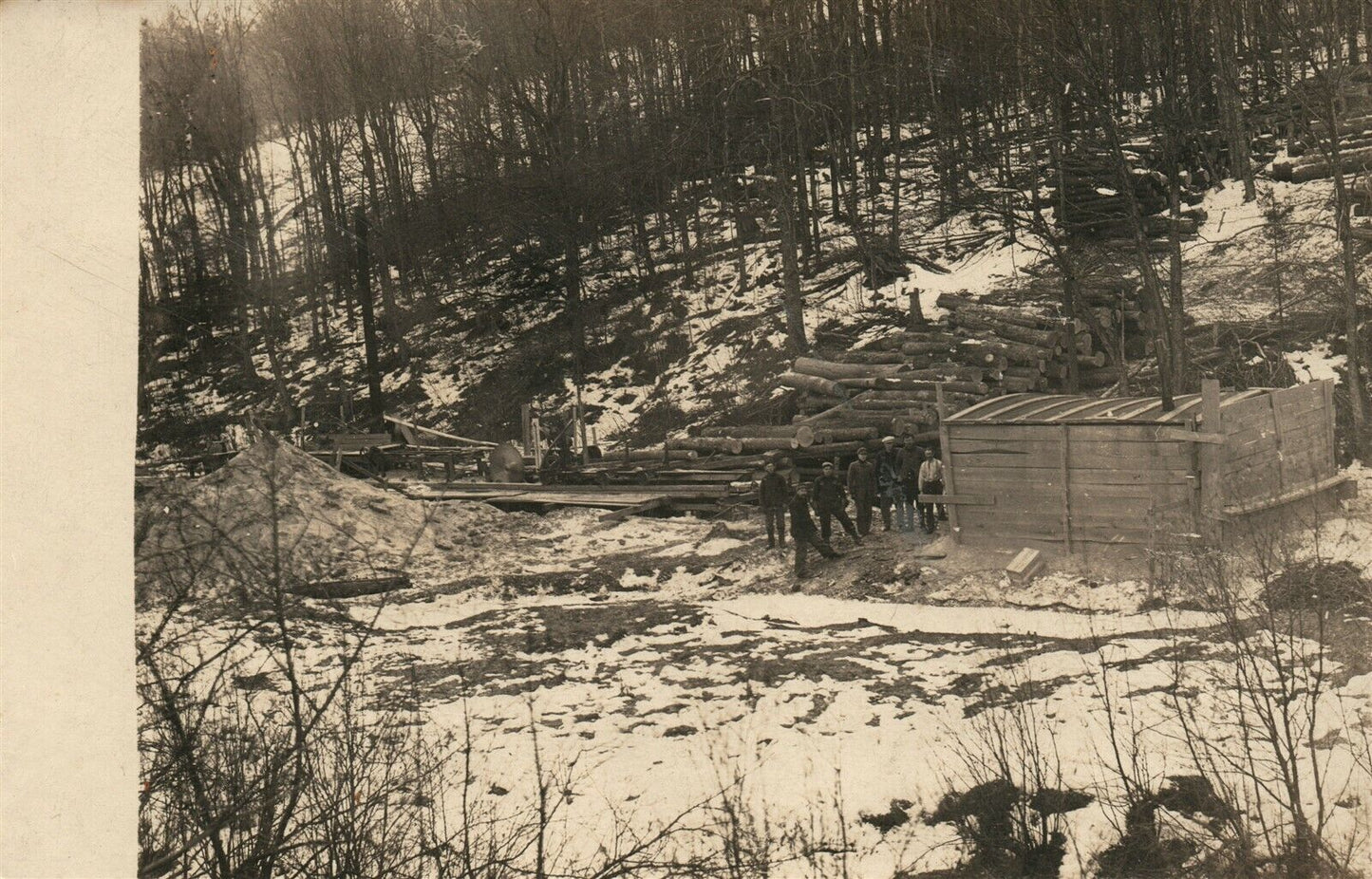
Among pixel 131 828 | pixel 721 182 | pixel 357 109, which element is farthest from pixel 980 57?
pixel 131 828

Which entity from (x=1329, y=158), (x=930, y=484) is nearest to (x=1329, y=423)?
(x=1329, y=158)

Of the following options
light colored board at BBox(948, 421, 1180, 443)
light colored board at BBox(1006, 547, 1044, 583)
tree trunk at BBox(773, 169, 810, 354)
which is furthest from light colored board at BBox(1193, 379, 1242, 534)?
tree trunk at BBox(773, 169, 810, 354)

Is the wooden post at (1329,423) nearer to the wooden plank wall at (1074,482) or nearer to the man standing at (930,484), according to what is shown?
the wooden plank wall at (1074,482)

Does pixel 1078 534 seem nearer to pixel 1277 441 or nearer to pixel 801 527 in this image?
pixel 1277 441

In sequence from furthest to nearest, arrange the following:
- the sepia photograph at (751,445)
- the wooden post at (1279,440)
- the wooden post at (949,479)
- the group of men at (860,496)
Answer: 1. the group of men at (860,496)
2. the wooden post at (949,479)
3. the wooden post at (1279,440)
4. the sepia photograph at (751,445)

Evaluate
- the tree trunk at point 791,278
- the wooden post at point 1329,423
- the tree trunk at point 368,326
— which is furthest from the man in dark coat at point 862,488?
the tree trunk at point 368,326

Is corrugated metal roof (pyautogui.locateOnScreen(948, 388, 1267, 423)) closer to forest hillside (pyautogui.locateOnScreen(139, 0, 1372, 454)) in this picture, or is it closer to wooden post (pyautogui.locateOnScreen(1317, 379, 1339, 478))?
wooden post (pyautogui.locateOnScreen(1317, 379, 1339, 478))
